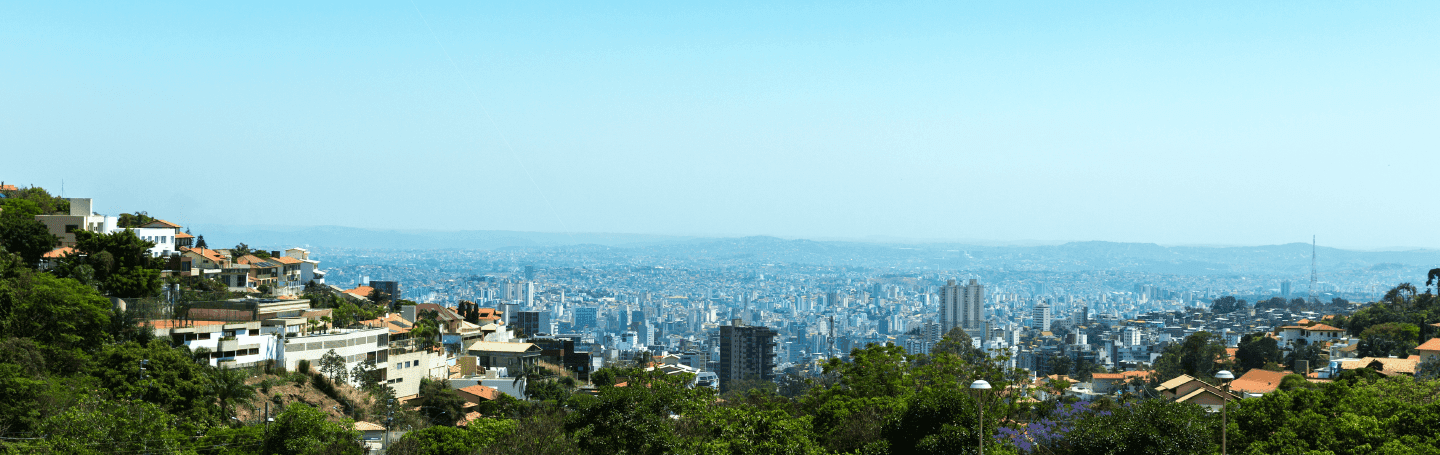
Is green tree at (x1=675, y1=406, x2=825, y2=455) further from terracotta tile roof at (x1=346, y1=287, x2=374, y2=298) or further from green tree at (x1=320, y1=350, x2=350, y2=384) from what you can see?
terracotta tile roof at (x1=346, y1=287, x2=374, y2=298)

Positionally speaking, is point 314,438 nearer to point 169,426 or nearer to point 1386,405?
point 169,426

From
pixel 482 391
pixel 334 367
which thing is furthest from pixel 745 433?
pixel 482 391

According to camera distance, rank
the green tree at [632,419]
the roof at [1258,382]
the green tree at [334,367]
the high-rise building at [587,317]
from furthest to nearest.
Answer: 1. the high-rise building at [587,317]
2. the roof at [1258,382]
3. the green tree at [334,367]
4. the green tree at [632,419]

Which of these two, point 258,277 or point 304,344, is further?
point 258,277

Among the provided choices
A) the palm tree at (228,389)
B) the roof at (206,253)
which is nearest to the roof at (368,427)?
the palm tree at (228,389)

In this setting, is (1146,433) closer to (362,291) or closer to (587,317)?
(362,291)

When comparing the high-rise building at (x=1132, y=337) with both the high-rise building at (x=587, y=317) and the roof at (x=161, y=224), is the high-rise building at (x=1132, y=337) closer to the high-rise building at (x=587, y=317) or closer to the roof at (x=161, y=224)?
the high-rise building at (x=587, y=317)

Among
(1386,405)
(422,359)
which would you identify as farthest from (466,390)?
(1386,405)
